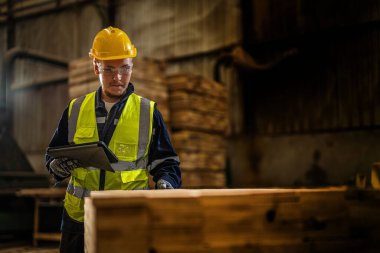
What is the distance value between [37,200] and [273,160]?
15.1 feet

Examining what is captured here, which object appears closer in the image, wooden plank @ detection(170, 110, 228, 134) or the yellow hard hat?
the yellow hard hat

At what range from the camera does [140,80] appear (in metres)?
7.38

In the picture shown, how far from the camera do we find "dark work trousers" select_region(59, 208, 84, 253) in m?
2.83

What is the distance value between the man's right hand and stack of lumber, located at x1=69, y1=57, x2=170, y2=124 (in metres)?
4.44

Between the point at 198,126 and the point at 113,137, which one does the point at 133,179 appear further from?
the point at 198,126

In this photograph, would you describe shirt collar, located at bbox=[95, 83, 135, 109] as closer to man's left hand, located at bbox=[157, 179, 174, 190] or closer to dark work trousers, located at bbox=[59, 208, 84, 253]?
man's left hand, located at bbox=[157, 179, 174, 190]

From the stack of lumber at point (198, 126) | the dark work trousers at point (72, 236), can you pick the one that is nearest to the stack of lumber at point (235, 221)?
the dark work trousers at point (72, 236)

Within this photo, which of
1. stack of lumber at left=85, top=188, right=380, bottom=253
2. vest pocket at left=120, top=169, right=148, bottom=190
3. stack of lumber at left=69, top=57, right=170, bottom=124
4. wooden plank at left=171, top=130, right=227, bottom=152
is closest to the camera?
stack of lumber at left=85, top=188, right=380, bottom=253

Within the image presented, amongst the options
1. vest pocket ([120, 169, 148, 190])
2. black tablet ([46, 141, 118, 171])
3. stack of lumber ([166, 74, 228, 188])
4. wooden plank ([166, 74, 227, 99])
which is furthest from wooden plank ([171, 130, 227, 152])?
black tablet ([46, 141, 118, 171])

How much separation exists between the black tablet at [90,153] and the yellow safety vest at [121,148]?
0.37ft

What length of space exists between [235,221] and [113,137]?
4.35ft

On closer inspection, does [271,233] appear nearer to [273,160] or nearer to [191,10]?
[273,160]

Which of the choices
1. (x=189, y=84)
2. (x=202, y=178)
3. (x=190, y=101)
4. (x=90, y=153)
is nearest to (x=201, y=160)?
(x=202, y=178)

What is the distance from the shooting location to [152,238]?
1.58 m
